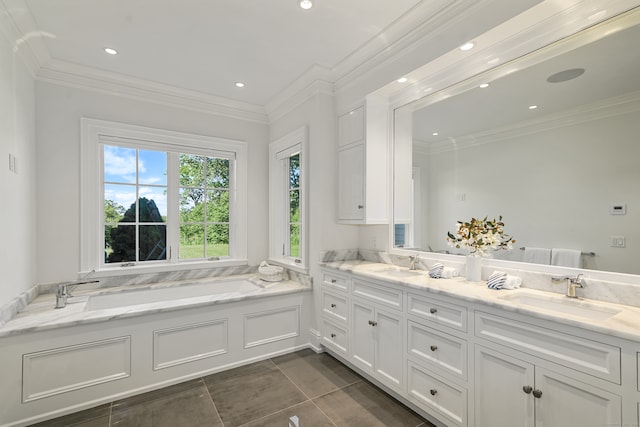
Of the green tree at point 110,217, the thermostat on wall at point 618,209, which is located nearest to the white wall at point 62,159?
the green tree at point 110,217

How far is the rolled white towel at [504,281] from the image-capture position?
5.92 feet

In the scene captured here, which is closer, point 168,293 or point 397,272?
point 397,272

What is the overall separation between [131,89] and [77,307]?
2.11 metres

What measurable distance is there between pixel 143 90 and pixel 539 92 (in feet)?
11.3

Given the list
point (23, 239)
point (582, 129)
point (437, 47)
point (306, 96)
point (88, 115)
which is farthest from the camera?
point (306, 96)

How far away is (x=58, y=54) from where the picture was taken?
257cm

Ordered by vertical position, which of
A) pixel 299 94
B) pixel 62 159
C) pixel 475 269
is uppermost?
pixel 299 94

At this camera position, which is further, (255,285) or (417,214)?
(255,285)

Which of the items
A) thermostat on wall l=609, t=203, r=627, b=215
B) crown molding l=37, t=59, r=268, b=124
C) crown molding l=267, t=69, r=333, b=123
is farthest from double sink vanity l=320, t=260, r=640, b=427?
crown molding l=37, t=59, r=268, b=124

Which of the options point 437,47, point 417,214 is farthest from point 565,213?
point 437,47

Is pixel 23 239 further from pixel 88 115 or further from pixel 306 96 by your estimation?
pixel 306 96

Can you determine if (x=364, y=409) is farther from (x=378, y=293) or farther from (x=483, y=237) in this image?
(x=483, y=237)

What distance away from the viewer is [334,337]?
2.82 meters

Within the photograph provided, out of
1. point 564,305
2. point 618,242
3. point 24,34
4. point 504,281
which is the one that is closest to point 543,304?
point 564,305
